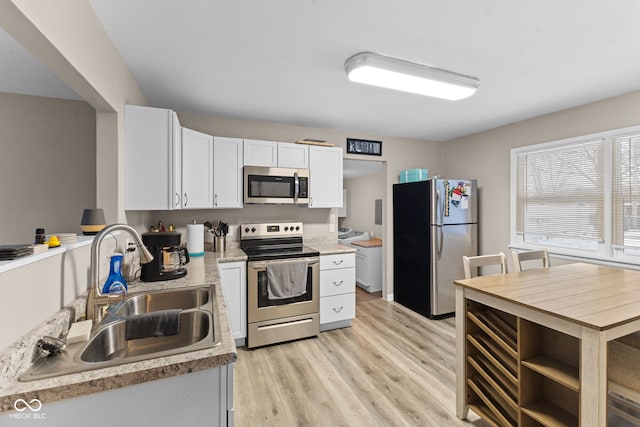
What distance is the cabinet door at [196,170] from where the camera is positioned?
2463 millimetres

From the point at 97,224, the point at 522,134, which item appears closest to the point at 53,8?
the point at 97,224

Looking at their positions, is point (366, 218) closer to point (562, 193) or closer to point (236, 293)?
point (562, 193)

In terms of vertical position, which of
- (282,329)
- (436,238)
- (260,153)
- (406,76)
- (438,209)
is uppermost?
(406,76)

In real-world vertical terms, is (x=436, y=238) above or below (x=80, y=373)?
above

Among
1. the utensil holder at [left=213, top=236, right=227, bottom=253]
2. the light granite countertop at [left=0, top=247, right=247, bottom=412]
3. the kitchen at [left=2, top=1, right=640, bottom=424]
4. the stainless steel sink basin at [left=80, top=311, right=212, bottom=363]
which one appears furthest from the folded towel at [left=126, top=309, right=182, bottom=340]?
the utensil holder at [left=213, top=236, right=227, bottom=253]

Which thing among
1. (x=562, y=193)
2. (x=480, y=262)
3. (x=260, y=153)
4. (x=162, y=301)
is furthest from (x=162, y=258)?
(x=562, y=193)

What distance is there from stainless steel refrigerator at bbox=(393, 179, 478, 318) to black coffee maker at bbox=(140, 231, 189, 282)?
2699mm

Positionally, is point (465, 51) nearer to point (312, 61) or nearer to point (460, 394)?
point (312, 61)

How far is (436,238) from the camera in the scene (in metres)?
3.34

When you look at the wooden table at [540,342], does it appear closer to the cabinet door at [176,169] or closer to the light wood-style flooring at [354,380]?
the light wood-style flooring at [354,380]

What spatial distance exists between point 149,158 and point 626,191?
4002 millimetres

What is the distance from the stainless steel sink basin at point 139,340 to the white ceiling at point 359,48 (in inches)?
59.0

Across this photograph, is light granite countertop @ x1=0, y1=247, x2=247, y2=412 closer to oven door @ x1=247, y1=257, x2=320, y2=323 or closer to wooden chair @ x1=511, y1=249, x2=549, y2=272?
oven door @ x1=247, y1=257, x2=320, y2=323

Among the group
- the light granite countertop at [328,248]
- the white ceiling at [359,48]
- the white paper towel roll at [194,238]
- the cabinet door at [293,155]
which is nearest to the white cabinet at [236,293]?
the white paper towel roll at [194,238]
